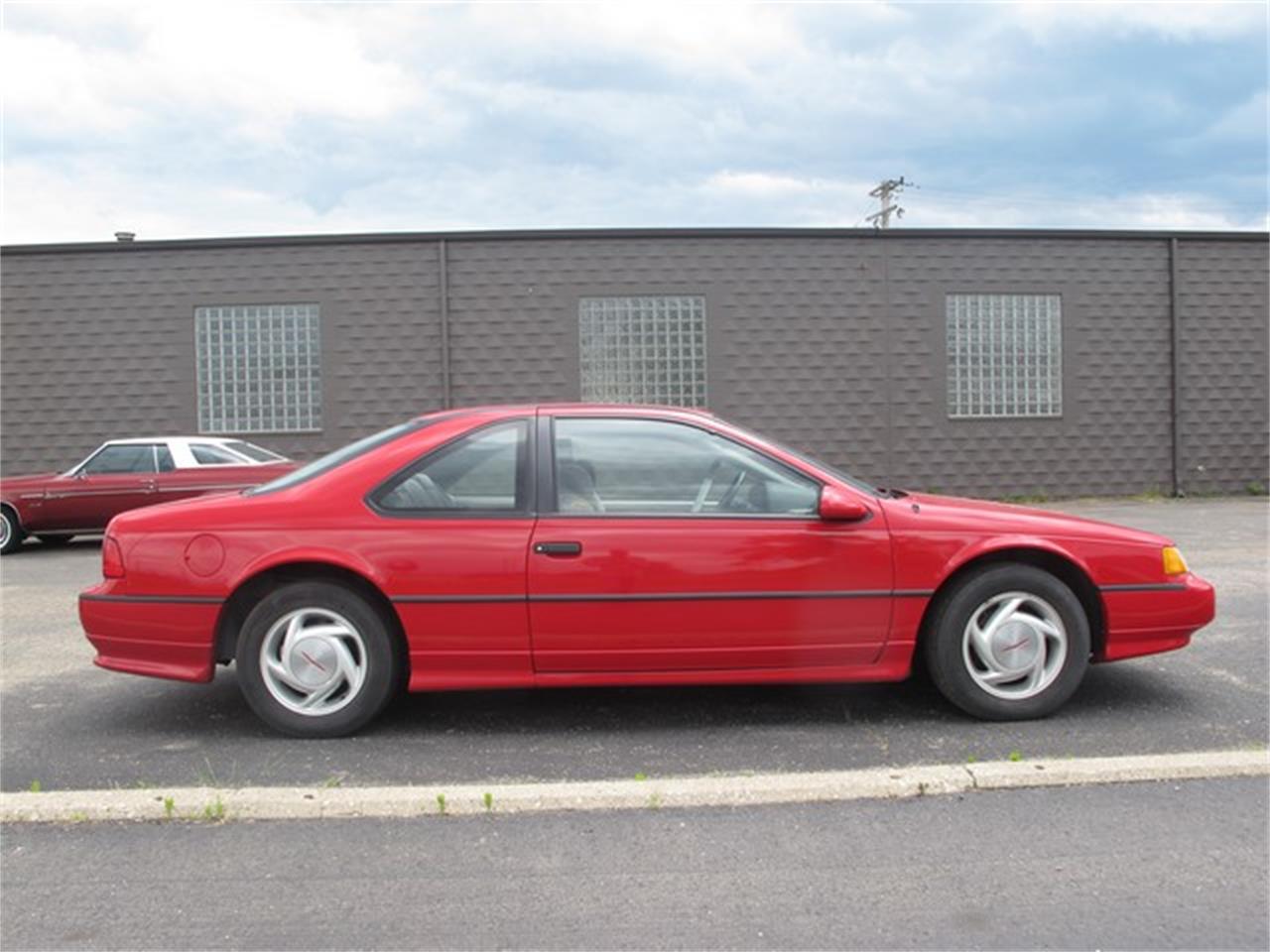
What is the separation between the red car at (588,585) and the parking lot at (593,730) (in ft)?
0.77

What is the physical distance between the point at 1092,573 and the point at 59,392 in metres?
17.0

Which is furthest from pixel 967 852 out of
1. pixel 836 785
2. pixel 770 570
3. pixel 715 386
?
pixel 715 386

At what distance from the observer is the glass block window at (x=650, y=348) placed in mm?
16875

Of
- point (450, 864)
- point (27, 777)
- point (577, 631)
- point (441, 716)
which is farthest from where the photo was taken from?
point (441, 716)

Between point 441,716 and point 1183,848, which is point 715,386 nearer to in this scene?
point 441,716

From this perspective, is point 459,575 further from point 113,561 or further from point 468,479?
point 113,561

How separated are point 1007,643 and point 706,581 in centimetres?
134

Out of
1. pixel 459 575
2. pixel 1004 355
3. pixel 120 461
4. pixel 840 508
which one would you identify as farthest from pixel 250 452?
pixel 1004 355

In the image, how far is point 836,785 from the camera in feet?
12.0

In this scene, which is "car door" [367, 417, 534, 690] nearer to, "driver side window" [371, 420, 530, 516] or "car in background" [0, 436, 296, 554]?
"driver side window" [371, 420, 530, 516]

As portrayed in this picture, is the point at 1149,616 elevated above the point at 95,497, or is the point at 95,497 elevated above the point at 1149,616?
the point at 95,497

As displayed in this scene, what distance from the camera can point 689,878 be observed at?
3029 millimetres

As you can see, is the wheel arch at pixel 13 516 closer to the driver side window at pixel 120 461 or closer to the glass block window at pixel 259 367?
the driver side window at pixel 120 461

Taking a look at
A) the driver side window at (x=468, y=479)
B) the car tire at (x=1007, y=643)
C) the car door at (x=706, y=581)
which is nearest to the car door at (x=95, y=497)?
the driver side window at (x=468, y=479)
